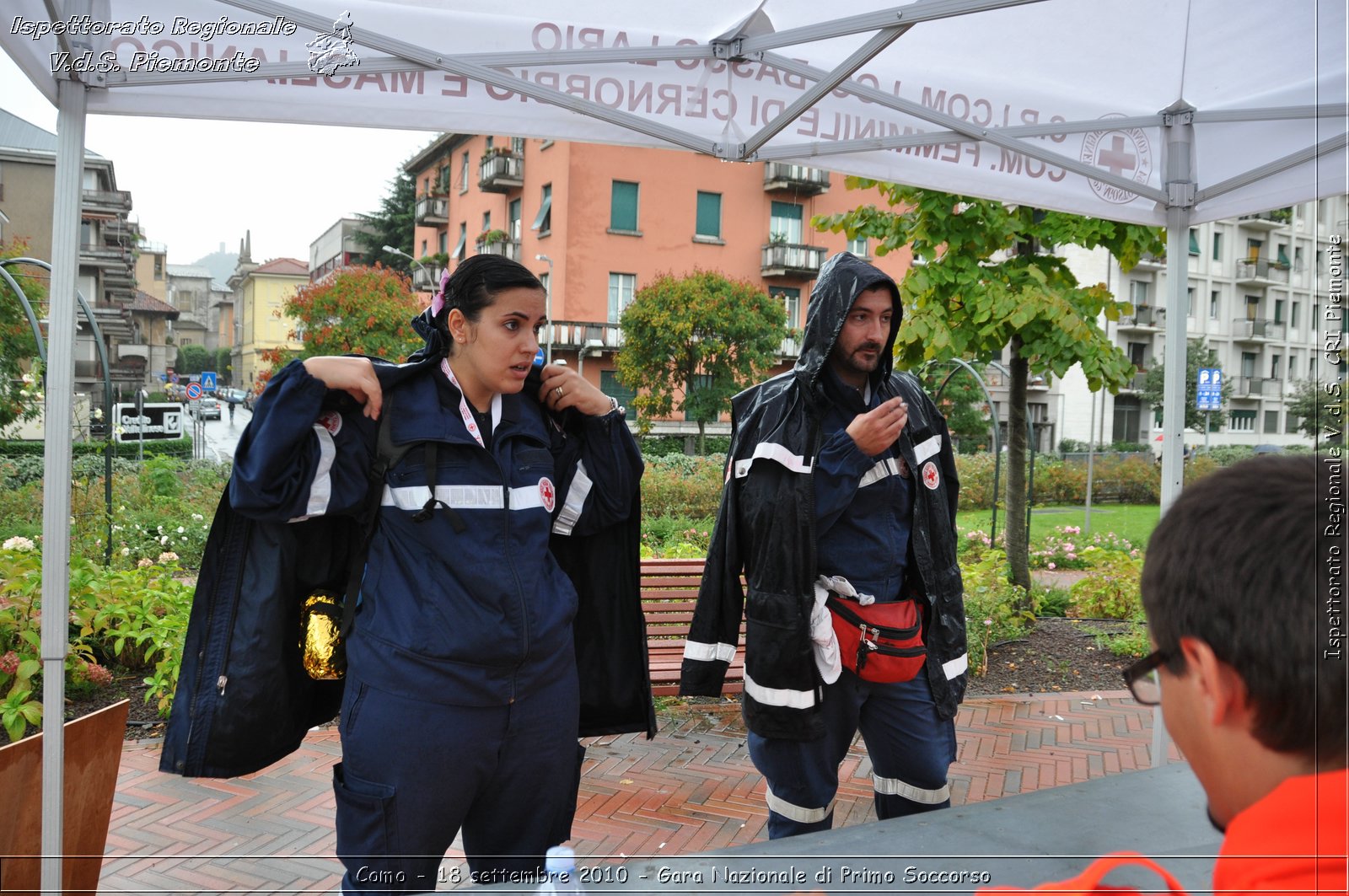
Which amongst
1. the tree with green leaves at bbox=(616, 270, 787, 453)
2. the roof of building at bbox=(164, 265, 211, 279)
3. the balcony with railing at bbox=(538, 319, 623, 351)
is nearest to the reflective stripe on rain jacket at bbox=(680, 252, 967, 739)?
the tree with green leaves at bbox=(616, 270, 787, 453)

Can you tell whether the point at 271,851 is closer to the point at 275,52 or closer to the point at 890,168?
the point at 275,52

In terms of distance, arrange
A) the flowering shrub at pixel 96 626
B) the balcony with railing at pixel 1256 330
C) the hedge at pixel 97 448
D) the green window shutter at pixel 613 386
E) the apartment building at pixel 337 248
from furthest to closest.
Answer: the apartment building at pixel 337 248, the balcony with railing at pixel 1256 330, the green window shutter at pixel 613 386, the hedge at pixel 97 448, the flowering shrub at pixel 96 626

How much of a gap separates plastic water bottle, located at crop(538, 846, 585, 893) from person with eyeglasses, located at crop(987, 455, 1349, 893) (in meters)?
0.77

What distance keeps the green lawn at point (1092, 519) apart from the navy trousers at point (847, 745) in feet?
38.8

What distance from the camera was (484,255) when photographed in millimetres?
2402

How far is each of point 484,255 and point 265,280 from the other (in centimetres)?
10169

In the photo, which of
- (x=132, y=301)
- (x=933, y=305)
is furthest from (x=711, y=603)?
(x=132, y=301)

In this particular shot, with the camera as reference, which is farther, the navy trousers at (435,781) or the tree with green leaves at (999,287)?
the tree with green leaves at (999,287)

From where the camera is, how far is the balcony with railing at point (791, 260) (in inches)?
1347

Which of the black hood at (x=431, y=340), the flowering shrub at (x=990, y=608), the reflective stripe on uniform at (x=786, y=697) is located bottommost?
the flowering shrub at (x=990, y=608)

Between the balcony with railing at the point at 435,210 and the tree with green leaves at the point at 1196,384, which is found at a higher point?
the balcony with railing at the point at 435,210

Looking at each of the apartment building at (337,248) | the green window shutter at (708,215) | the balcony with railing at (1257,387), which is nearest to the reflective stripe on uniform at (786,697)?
the green window shutter at (708,215)

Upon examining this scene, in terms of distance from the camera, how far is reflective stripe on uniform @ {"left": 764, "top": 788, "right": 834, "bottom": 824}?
2.79 metres

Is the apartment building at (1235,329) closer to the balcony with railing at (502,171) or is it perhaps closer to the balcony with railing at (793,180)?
the balcony with railing at (793,180)
